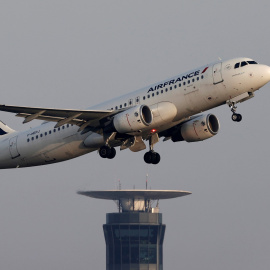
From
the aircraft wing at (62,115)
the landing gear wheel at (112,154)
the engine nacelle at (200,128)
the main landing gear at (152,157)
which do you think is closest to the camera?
the aircraft wing at (62,115)

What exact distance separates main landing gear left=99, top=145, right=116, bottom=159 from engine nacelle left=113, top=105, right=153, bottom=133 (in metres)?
3.57

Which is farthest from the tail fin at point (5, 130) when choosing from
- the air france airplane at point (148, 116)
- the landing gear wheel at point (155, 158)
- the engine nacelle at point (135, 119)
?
the engine nacelle at point (135, 119)

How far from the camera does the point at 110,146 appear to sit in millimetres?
78562

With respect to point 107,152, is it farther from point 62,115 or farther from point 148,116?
point 148,116

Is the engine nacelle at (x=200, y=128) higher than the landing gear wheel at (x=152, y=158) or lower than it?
higher

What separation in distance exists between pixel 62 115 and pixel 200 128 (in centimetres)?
1270

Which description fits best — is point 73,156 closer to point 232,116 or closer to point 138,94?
point 138,94

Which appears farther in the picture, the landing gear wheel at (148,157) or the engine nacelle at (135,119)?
the landing gear wheel at (148,157)

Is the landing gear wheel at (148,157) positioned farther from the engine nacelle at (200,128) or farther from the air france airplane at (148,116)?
the engine nacelle at (200,128)

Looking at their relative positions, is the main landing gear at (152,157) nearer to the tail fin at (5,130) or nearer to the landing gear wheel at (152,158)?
the landing gear wheel at (152,158)

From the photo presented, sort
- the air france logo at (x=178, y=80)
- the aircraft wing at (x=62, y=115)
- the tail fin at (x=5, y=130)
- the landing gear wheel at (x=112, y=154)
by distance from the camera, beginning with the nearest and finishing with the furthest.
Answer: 1. the aircraft wing at (x=62, y=115)
2. the air france logo at (x=178, y=80)
3. the landing gear wheel at (x=112, y=154)
4. the tail fin at (x=5, y=130)

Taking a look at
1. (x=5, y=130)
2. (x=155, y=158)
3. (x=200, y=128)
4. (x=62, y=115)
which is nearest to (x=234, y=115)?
(x=200, y=128)

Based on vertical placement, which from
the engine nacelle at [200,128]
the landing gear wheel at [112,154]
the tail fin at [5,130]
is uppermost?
the tail fin at [5,130]

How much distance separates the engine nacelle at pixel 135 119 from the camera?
7369cm
